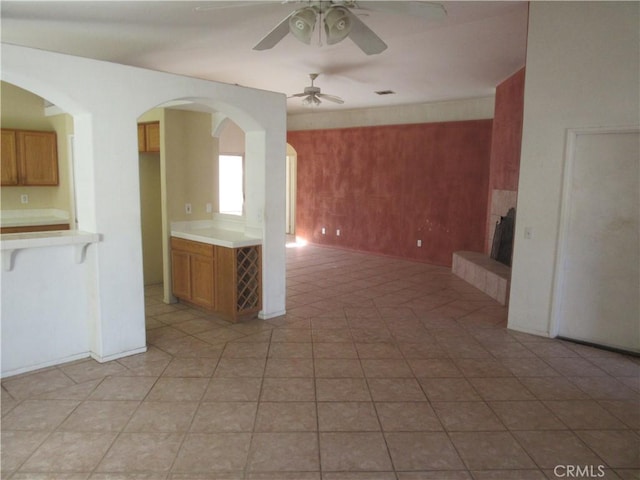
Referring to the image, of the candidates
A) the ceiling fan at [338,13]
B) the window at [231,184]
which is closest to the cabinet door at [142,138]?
the ceiling fan at [338,13]

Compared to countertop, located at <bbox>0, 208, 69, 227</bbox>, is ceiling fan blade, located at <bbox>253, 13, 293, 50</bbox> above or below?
above

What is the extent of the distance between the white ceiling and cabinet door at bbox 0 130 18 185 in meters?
1.54

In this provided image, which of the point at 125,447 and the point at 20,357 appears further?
the point at 20,357

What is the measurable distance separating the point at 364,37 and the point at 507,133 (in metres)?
3.61

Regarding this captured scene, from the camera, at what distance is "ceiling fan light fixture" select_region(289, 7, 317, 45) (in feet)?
9.19

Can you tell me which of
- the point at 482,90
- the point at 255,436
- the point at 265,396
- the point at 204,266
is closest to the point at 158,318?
the point at 204,266

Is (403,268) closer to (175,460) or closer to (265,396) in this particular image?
(265,396)

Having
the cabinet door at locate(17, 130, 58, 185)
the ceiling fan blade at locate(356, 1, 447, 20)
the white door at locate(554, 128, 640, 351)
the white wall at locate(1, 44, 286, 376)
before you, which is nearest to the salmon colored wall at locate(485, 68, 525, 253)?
the white door at locate(554, 128, 640, 351)

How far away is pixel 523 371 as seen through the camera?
3404 millimetres

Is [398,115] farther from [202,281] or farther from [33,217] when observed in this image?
[33,217]

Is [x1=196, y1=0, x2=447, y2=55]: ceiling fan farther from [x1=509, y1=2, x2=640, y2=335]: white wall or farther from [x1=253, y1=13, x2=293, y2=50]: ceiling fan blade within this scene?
[x1=509, y1=2, x2=640, y2=335]: white wall

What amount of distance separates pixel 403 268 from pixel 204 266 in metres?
3.89

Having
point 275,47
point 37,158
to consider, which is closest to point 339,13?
point 275,47

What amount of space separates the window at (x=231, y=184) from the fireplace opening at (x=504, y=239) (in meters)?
5.66
